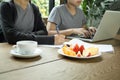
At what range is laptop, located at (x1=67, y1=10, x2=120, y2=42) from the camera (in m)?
1.73

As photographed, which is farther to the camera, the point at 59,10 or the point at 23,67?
the point at 59,10

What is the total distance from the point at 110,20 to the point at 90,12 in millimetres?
1370

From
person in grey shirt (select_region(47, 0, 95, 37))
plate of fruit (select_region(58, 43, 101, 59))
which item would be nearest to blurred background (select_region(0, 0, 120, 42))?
person in grey shirt (select_region(47, 0, 95, 37))

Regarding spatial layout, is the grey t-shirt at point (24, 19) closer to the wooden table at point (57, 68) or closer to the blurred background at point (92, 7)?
the wooden table at point (57, 68)

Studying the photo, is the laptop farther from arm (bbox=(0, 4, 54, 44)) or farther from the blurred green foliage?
the blurred green foliage

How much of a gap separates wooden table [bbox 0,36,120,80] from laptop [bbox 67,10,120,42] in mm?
Result: 366

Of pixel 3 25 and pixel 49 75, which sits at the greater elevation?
pixel 3 25

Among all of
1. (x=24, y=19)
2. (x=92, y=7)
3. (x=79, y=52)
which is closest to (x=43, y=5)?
(x=92, y=7)

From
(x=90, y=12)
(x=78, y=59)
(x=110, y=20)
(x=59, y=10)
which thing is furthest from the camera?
(x=90, y=12)

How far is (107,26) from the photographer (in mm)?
1825

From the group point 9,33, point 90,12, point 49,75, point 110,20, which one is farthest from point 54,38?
point 90,12

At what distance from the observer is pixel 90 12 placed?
3148 mm

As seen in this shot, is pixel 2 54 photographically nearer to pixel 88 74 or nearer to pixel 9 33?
pixel 9 33

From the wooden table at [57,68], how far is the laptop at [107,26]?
1.20 ft
